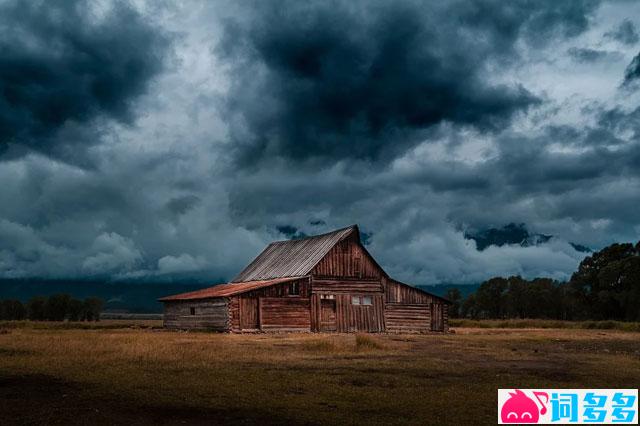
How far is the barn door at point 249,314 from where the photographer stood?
149 ft

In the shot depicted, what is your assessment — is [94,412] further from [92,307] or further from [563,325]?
[92,307]

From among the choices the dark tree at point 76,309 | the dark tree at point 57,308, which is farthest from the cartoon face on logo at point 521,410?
the dark tree at point 57,308

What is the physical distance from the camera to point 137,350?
24875 millimetres

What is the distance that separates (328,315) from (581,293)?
5938cm

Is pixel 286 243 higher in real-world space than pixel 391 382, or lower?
higher

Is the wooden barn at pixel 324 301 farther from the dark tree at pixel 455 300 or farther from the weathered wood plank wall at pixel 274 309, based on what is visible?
the dark tree at pixel 455 300

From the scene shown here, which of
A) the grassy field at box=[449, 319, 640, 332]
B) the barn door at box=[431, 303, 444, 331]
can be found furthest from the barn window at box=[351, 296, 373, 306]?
the grassy field at box=[449, 319, 640, 332]

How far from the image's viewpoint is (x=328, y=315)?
48938mm

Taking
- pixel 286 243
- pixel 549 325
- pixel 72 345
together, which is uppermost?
pixel 286 243

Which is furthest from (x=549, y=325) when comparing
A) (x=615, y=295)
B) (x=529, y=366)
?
(x=529, y=366)

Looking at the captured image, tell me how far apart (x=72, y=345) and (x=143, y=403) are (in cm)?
1523

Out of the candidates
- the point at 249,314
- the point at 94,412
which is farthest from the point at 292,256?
the point at 94,412

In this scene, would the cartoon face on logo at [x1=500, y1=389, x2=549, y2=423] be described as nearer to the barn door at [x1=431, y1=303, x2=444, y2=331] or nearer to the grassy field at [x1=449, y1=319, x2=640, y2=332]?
the barn door at [x1=431, y1=303, x2=444, y2=331]

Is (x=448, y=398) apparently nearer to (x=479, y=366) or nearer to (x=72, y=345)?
(x=479, y=366)
